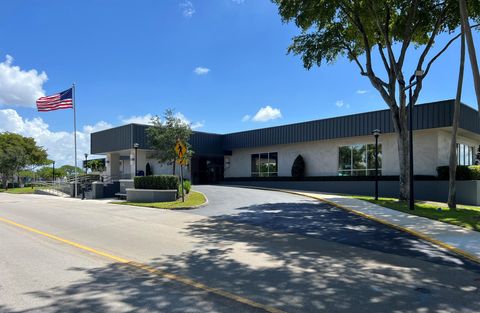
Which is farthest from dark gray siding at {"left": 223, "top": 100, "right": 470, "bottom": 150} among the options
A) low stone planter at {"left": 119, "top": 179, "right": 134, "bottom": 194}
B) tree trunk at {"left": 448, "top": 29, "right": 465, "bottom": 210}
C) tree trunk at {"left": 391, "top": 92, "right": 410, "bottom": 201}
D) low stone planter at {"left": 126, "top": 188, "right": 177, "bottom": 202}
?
Answer: low stone planter at {"left": 126, "top": 188, "right": 177, "bottom": 202}

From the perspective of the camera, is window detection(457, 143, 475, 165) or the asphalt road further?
window detection(457, 143, 475, 165)

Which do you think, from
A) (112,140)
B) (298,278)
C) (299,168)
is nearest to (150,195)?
(299,168)

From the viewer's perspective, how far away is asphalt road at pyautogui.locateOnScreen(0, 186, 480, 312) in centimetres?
526

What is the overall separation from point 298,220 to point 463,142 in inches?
747

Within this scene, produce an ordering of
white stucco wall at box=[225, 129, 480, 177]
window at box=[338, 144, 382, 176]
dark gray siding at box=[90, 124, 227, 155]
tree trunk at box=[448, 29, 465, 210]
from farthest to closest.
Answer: dark gray siding at box=[90, 124, 227, 155] < window at box=[338, 144, 382, 176] < white stucco wall at box=[225, 129, 480, 177] < tree trunk at box=[448, 29, 465, 210]

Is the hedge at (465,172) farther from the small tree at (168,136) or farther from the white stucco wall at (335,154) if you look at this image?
the small tree at (168,136)

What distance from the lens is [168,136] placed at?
25.8 m

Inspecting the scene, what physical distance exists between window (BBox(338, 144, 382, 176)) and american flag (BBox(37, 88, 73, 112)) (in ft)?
69.6

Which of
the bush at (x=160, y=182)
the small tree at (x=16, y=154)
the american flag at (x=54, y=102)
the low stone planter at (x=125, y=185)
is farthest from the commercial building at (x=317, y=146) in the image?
the small tree at (x=16, y=154)

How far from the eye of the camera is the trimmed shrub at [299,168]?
30.6m

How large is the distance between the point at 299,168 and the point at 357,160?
479 centimetres

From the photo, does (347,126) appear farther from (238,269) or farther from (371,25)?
(238,269)

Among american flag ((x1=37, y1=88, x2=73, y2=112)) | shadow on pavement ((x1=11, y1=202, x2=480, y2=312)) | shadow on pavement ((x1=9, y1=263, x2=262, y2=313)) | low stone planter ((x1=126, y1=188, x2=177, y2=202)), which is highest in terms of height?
american flag ((x1=37, y1=88, x2=73, y2=112))

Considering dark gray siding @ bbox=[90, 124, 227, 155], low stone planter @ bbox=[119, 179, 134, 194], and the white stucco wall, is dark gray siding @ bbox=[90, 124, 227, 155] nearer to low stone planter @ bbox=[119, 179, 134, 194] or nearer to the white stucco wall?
the white stucco wall
